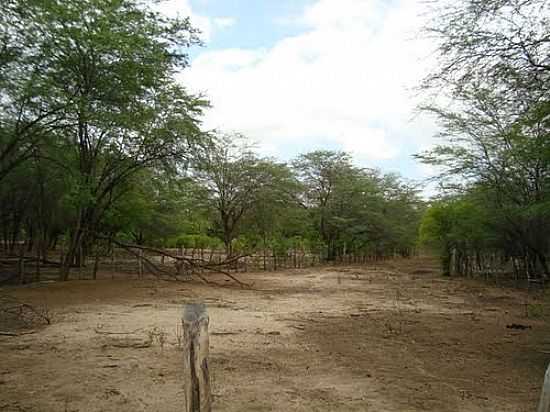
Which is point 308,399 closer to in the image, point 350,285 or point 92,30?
point 92,30

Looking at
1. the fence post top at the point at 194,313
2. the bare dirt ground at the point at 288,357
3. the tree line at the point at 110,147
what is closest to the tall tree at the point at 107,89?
the tree line at the point at 110,147

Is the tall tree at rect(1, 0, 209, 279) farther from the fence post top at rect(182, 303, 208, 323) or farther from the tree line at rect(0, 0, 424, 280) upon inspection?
the fence post top at rect(182, 303, 208, 323)

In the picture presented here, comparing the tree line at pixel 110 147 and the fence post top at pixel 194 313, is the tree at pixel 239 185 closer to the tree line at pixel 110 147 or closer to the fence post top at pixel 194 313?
the tree line at pixel 110 147

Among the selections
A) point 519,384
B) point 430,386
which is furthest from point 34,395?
point 519,384

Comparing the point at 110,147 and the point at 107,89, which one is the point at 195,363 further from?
the point at 110,147

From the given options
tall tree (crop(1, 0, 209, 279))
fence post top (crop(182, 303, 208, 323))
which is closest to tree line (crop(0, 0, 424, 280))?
tall tree (crop(1, 0, 209, 279))

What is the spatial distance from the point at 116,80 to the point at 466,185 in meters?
13.8

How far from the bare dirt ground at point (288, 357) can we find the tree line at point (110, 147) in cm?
470

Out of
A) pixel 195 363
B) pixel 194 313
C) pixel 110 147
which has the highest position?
pixel 110 147

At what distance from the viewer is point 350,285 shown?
19.9m

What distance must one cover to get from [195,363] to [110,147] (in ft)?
52.7

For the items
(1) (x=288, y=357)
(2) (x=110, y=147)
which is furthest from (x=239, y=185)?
(1) (x=288, y=357)

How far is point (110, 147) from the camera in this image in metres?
17.9

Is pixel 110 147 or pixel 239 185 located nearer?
pixel 110 147
